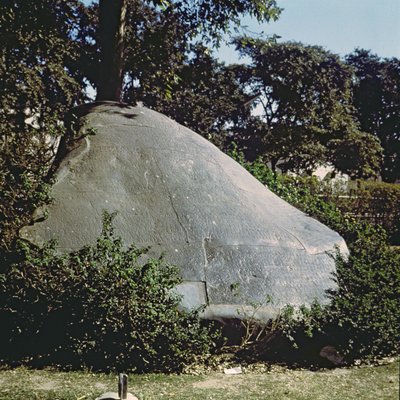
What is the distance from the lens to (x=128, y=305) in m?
5.41

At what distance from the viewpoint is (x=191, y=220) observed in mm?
6660

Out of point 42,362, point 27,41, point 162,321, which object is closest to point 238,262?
point 162,321

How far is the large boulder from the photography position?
6.15m

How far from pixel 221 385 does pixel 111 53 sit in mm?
5923

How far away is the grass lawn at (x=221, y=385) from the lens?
4.66m

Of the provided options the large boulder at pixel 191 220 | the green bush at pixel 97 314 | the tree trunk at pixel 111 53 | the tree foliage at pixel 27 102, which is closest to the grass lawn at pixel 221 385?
the green bush at pixel 97 314

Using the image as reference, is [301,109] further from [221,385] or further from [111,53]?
[221,385]

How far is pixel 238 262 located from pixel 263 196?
1.74 m

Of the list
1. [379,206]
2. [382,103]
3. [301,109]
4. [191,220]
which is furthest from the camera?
[382,103]

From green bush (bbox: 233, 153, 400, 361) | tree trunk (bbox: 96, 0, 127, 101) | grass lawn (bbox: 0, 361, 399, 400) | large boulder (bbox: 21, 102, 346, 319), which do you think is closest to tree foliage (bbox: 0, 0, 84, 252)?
large boulder (bbox: 21, 102, 346, 319)

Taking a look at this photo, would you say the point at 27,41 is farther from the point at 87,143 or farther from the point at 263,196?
the point at 263,196

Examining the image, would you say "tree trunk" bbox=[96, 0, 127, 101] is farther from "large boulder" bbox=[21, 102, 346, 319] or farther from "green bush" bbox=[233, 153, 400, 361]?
"green bush" bbox=[233, 153, 400, 361]

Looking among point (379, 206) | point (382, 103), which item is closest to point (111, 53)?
point (379, 206)

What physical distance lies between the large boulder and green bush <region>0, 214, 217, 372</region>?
1.19ft
